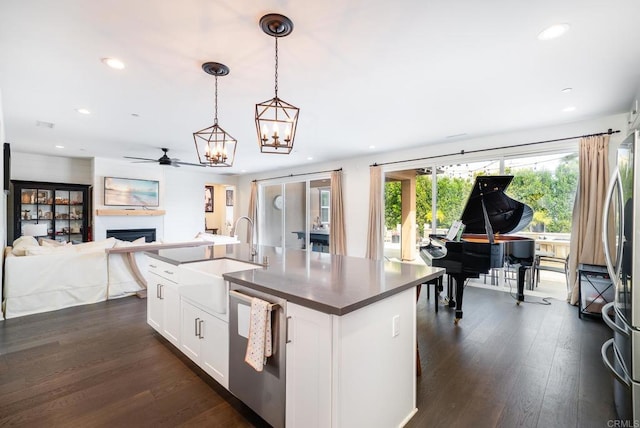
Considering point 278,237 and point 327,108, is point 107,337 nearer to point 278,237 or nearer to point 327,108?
point 327,108

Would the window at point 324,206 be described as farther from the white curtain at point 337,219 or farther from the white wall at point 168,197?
the white wall at point 168,197

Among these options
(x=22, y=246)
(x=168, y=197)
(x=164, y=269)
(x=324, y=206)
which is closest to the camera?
(x=164, y=269)

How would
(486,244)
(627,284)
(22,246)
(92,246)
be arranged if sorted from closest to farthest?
(627,284), (486,244), (22,246), (92,246)

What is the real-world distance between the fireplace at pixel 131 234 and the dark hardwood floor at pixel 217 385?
4000 mm

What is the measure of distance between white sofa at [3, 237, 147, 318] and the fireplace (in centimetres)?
306

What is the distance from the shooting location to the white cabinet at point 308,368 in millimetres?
1421

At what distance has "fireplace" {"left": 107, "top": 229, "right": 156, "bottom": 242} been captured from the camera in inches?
287

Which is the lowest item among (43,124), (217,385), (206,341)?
(217,385)

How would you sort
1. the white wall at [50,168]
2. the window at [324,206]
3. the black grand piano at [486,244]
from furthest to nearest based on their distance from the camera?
the window at [324,206], the white wall at [50,168], the black grand piano at [486,244]

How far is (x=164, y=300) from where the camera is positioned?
2.89m

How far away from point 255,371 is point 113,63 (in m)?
2.91

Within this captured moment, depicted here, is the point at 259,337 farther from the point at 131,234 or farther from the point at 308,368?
the point at 131,234

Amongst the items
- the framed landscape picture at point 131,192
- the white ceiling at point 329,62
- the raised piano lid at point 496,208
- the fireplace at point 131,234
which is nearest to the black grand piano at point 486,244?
the raised piano lid at point 496,208

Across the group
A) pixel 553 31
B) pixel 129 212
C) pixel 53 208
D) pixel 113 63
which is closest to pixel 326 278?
pixel 553 31
